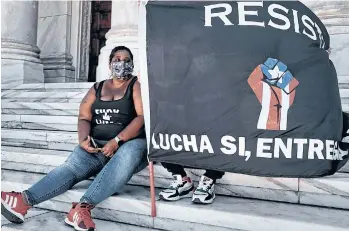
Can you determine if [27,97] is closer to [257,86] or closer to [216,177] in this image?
[216,177]

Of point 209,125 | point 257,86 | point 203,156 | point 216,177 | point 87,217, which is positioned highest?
point 257,86

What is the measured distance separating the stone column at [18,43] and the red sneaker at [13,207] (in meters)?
4.88

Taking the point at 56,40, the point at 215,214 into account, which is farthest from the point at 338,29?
the point at 56,40

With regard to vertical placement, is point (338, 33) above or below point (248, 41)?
above

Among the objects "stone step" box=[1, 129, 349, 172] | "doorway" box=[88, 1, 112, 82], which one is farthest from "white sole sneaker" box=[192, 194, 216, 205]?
"doorway" box=[88, 1, 112, 82]

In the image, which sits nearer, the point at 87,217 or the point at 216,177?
the point at 87,217

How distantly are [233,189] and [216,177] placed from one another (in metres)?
0.22

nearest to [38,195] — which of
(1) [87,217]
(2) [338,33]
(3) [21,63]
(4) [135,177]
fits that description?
(1) [87,217]

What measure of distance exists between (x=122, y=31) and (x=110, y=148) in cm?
449

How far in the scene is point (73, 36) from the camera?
376 inches

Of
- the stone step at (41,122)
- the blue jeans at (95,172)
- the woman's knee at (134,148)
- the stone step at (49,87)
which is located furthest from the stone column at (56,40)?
the woman's knee at (134,148)

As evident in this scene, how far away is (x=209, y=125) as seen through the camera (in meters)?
2.52

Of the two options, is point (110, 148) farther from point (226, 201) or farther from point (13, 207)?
point (226, 201)

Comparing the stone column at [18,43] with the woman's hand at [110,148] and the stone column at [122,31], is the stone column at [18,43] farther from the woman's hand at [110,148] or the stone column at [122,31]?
the woman's hand at [110,148]
